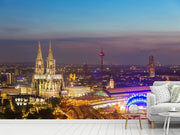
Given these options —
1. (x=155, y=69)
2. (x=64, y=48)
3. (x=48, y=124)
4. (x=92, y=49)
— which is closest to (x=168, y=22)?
(x=155, y=69)

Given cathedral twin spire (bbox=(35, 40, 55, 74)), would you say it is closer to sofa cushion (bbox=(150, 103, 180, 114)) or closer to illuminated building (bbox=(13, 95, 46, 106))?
illuminated building (bbox=(13, 95, 46, 106))

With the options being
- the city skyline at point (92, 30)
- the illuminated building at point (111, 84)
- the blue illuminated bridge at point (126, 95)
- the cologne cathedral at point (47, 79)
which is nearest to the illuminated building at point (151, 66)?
the city skyline at point (92, 30)

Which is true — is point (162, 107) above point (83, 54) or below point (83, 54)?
below

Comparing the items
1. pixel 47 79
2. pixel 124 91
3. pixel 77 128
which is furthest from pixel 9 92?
pixel 124 91

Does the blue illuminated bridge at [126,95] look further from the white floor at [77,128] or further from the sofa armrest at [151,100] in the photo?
the sofa armrest at [151,100]

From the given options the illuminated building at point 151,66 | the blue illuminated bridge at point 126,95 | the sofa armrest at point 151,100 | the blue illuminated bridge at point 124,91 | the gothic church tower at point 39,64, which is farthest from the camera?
the gothic church tower at point 39,64

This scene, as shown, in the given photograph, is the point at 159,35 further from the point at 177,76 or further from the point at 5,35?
the point at 5,35

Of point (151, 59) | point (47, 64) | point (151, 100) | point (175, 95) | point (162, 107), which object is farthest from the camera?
point (47, 64)

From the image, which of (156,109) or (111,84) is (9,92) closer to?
(111,84)
